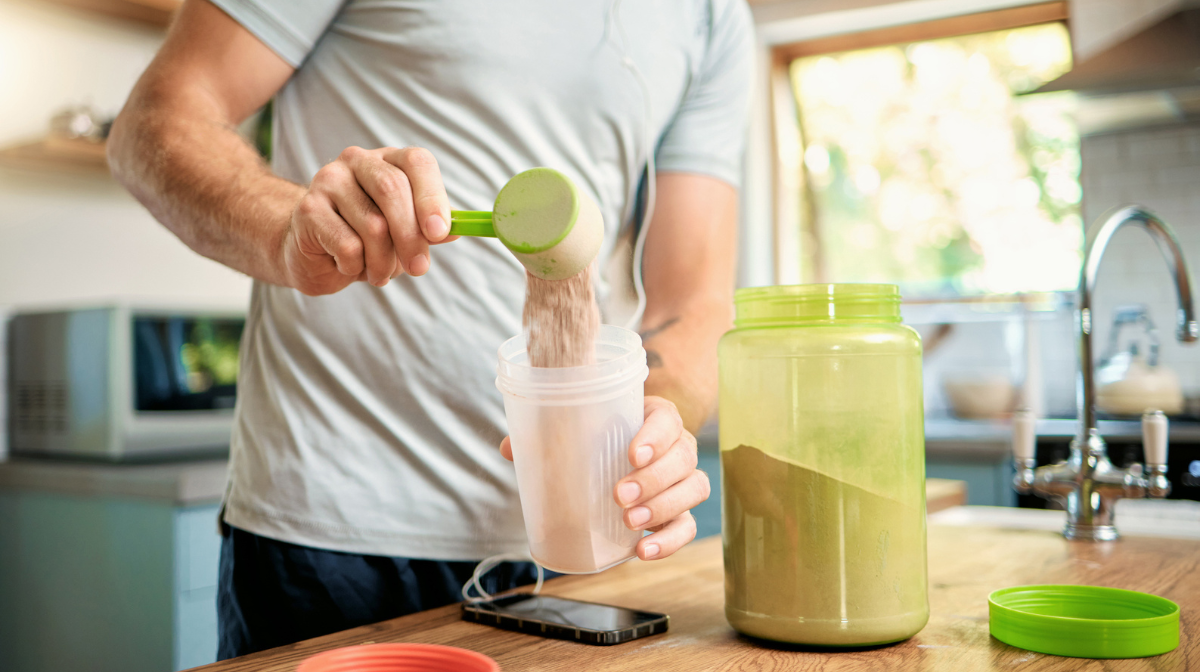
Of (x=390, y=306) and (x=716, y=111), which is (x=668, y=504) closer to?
(x=390, y=306)

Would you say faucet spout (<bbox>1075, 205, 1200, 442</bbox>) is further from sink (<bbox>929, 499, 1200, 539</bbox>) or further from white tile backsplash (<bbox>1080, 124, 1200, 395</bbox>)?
white tile backsplash (<bbox>1080, 124, 1200, 395</bbox>)

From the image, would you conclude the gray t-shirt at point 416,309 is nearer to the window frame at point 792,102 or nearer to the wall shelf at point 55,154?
the wall shelf at point 55,154

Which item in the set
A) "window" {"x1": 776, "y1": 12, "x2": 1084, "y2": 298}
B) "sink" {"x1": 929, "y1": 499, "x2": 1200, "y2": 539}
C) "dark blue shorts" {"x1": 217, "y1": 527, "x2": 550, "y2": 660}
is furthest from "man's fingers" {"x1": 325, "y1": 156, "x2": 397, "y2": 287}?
"window" {"x1": 776, "y1": 12, "x2": 1084, "y2": 298}

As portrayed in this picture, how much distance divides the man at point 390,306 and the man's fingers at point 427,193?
12.4 inches

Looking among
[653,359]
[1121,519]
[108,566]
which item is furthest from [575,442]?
[108,566]

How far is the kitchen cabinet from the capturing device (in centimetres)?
183

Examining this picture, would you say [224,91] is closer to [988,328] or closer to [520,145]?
[520,145]

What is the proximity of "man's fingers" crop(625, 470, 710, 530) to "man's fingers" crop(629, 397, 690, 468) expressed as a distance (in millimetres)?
33

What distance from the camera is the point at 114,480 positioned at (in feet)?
6.32

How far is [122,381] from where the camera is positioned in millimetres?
2039

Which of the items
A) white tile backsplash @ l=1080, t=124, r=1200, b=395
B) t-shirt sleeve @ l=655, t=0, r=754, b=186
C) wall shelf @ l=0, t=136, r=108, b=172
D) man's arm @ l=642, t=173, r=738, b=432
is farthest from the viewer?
white tile backsplash @ l=1080, t=124, r=1200, b=395

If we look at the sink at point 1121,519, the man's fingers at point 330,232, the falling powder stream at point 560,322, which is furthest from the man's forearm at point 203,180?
the sink at point 1121,519

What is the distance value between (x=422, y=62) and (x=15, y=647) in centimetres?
183

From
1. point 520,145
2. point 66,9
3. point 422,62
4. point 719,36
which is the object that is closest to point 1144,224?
point 719,36
